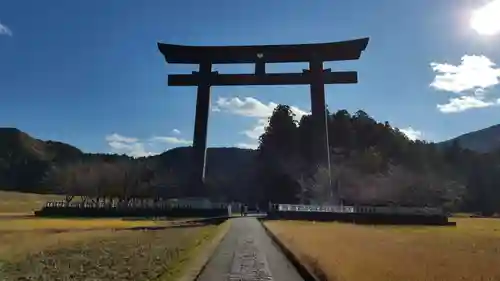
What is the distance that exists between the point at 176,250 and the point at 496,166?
84.9m

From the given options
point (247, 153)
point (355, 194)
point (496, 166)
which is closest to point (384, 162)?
point (355, 194)

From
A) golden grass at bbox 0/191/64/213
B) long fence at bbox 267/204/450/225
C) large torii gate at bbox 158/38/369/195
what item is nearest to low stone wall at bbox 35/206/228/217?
large torii gate at bbox 158/38/369/195

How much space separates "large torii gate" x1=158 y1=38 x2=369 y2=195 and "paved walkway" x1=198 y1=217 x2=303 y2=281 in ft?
89.8

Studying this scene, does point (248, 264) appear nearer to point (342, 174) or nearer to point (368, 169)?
point (342, 174)

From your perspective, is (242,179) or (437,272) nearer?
(437,272)

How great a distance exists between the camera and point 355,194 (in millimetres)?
63219

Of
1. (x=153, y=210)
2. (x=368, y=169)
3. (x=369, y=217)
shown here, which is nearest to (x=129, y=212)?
(x=153, y=210)

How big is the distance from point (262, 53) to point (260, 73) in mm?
1712

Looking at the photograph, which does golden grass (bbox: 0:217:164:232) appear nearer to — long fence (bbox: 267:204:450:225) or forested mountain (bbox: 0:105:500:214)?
long fence (bbox: 267:204:450:225)

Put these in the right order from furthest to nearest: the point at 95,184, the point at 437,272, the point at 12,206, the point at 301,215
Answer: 1. the point at 12,206
2. the point at 95,184
3. the point at 301,215
4. the point at 437,272

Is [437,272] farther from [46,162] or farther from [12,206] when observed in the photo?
[46,162]

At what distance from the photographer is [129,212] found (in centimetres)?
5428

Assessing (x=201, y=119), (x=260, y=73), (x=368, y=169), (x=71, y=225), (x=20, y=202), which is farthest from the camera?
(x=20, y=202)

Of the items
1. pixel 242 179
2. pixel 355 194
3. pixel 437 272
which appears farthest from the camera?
pixel 242 179
